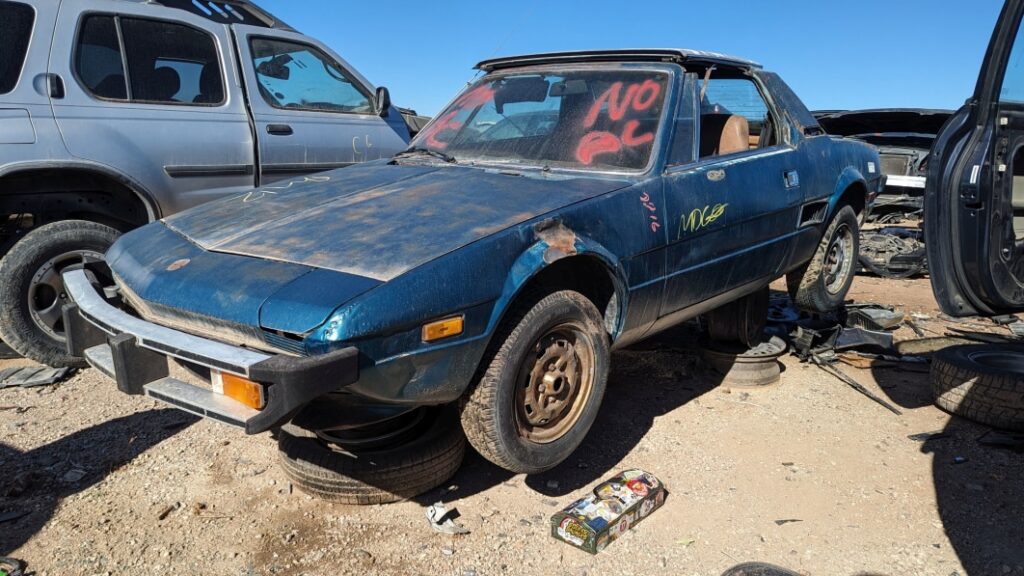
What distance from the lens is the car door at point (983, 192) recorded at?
122 inches

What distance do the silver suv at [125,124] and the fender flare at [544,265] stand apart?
1.73m

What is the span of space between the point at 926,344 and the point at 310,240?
438 centimetres

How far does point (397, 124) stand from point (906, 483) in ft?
14.2

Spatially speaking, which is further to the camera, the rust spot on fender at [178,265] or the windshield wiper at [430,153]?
the windshield wiper at [430,153]

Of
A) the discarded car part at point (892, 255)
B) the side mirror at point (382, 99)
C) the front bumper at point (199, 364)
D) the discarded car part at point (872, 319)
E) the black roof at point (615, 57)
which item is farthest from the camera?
the discarded car part at point (892, 255)

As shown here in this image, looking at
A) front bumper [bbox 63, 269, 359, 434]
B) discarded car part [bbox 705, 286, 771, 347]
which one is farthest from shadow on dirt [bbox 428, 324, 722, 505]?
front bumper [bbox 63, 269, 359, 434]

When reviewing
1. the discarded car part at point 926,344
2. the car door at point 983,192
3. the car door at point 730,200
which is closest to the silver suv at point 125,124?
the car door at point 730,200

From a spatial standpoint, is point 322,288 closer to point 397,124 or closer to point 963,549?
point 963,549

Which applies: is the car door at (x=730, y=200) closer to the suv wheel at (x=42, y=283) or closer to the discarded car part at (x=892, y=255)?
the suv wheel at (x=42, y=283)

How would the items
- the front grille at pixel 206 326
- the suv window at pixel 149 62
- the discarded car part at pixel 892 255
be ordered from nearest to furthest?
1. the front grille at pixel 206 326
2. the suv window at pixel 149 62
3. the discarded car part at pixel 892 255

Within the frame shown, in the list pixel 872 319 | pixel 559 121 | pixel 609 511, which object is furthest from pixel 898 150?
pixel 609 511

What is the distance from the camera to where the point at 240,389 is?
6.97ft

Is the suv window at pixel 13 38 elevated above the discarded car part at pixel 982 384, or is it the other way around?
the suv window at pixel 13 38

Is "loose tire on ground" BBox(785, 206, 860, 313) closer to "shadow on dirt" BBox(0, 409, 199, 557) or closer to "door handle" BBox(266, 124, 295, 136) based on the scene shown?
"door handle" BBox(266, 124, 295, 136)
